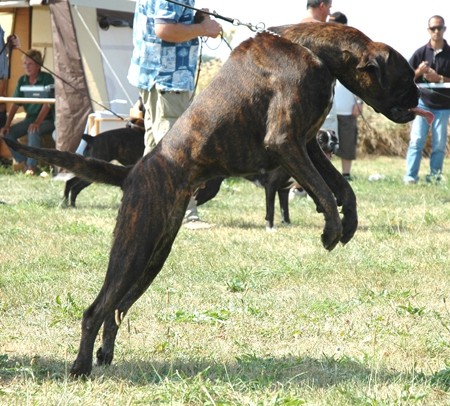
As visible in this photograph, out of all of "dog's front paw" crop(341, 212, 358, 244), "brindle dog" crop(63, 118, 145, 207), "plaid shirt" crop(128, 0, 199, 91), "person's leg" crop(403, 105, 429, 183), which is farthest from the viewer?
"person's leg" crop(403, 105, 429, 183)

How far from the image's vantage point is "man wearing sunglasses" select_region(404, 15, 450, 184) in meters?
13.6

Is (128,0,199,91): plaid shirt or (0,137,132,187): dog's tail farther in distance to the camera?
(128,0,199,91): plaid shirt

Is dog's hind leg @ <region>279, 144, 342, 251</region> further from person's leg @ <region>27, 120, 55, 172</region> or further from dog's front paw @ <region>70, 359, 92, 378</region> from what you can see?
person's leg @ <region>27, 120, 55, 172</region>

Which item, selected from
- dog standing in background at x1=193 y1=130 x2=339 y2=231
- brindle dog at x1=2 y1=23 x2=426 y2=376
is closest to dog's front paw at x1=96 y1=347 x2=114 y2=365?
brindle dog at x1=2 y1=23 x2=426 y2=376

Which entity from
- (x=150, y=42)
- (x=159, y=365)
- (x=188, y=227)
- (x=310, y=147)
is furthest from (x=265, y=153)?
(x=188, y=227)

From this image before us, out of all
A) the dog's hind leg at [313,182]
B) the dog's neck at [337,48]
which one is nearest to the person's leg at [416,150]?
the dog's neck at [337,48]

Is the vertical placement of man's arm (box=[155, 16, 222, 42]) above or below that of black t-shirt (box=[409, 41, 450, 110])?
above

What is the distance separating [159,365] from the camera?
4.36 meters

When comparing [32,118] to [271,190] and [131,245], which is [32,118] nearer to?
[271,190]

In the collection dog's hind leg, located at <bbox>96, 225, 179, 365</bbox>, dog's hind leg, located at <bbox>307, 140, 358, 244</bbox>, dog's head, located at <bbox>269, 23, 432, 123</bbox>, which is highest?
dog's head, located at <bbox>269, 23, 432, 123</bbox>

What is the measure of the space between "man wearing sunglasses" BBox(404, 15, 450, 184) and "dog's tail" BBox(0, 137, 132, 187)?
31.9ft

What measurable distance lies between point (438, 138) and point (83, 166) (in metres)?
10.7

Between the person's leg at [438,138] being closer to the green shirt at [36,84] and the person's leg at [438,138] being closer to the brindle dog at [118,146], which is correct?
the brindle dog at [118,146]

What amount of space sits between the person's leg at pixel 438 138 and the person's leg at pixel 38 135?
6.09 meters
